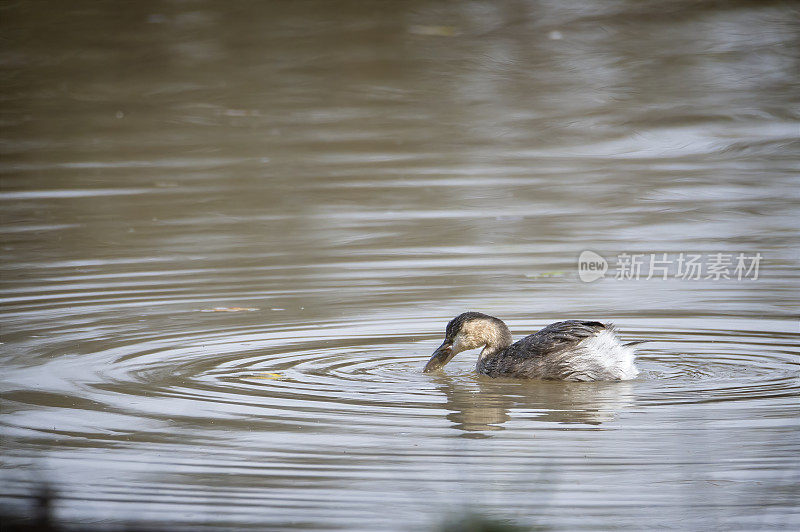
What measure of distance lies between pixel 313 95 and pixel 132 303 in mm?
10145

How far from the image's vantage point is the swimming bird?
8336 millimetres

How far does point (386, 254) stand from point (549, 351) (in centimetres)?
412

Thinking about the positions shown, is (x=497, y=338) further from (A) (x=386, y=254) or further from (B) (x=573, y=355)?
(A) (x=386, y=254)

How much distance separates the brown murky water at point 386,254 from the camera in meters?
6.39

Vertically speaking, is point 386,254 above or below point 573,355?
above

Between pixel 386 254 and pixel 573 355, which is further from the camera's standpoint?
pixel 386 254

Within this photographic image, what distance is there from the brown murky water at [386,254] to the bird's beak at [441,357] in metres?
0.13

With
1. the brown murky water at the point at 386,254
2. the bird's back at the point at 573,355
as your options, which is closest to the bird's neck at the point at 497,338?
the bird's back at the point at 573,355

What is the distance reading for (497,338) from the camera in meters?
8.95

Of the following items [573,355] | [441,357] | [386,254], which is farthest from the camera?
[386,254]

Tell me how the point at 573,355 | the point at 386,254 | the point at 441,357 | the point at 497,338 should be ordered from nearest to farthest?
the point at 573,355 < the point at 441,357 < the point at 497,338 < the point at 386,254

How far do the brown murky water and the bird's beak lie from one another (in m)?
0.13

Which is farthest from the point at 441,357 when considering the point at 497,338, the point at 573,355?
the point at 573,355

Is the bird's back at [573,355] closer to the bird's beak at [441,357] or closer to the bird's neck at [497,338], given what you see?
the bird's neck at [497,338]
